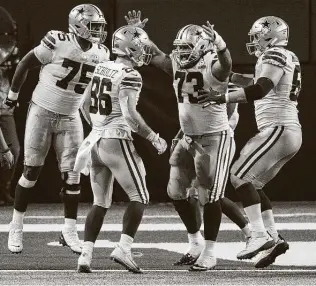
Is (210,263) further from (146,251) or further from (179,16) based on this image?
(179,16)

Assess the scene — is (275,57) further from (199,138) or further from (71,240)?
(71,240)

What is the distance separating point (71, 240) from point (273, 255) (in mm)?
1831

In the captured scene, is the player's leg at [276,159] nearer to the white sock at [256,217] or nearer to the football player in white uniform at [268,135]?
the football player in white uniform at [268,135]

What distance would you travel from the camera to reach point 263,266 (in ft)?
31.0

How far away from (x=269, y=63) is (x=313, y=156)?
5.01 m

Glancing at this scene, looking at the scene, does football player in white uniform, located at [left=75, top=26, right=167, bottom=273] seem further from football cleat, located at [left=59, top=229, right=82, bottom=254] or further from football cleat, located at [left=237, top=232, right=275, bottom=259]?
football cleat, located at [left=59, top=229, right=82, bottom=254]

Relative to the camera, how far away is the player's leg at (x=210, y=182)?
9.25 meters

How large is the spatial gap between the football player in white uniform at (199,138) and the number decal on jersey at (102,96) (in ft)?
2.20

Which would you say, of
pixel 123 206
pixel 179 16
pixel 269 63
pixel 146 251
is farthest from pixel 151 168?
pixel 269 63

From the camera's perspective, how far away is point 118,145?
9.02 m

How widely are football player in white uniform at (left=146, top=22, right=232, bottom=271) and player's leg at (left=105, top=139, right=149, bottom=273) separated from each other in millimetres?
542

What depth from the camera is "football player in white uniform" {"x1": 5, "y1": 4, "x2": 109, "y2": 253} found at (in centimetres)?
1036

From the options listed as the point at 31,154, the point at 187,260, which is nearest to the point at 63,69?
the point at 31,154

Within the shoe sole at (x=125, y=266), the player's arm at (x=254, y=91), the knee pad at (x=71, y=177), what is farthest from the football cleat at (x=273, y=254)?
the knee pad at (x=71, y=177)
